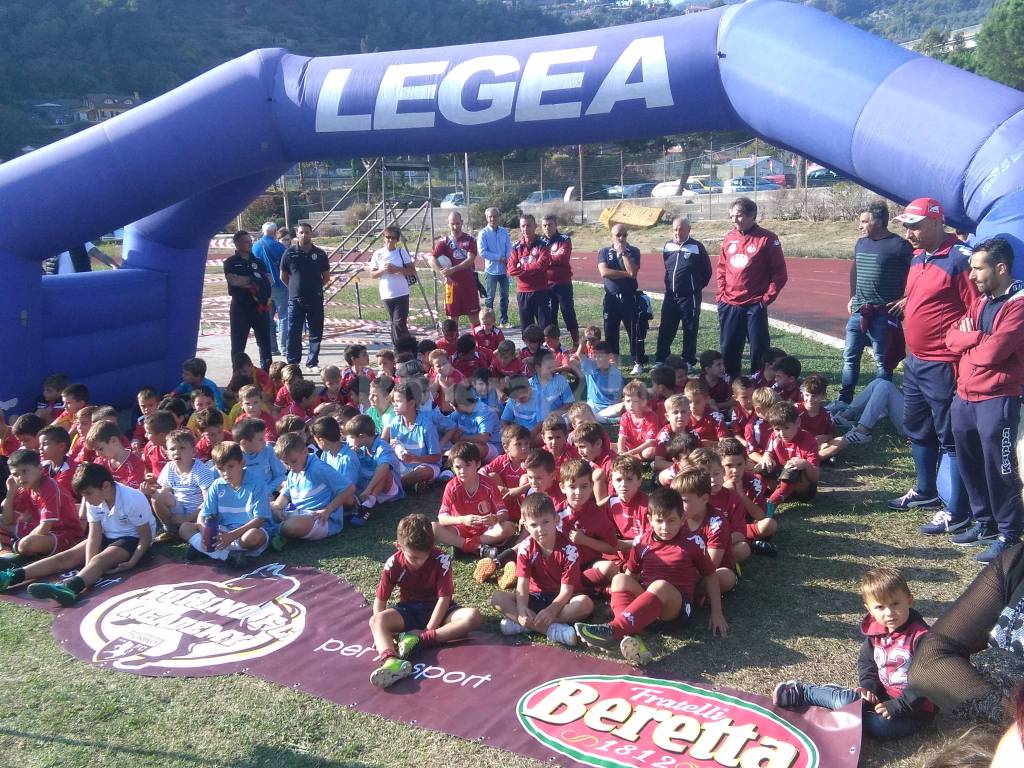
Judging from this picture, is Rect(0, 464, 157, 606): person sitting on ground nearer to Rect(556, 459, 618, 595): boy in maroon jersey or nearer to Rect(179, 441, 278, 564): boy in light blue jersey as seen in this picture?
Rect(179, 441, 278, 564): boy in light blue jersey

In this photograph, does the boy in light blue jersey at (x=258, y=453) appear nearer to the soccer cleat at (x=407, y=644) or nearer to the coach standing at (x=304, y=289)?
the soccer cleat at (x=407, y=644)

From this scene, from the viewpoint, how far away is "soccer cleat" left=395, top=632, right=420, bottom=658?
4566mm

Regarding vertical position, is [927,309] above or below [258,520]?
above

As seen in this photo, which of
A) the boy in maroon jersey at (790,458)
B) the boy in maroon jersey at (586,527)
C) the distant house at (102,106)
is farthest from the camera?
the distant house at (102,106)

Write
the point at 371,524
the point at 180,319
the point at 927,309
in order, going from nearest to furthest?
1. the point at 927,309
2. the point at 371,524
3. the point at 180,319

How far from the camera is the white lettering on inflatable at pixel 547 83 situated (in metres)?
7.10

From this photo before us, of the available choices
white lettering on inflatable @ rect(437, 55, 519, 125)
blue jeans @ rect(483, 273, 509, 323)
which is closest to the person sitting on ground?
white lettering on inflatable @ rect(437, 55, 519, 125)

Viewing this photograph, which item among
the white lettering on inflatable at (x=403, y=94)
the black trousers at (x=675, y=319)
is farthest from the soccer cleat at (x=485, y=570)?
the black trousers at (x=675, y=319)

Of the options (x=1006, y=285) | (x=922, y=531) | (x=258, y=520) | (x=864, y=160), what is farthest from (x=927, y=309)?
(x=258, y=520)

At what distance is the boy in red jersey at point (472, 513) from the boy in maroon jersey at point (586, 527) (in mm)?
739

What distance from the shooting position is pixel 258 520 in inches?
237

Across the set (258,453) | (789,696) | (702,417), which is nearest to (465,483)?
(258,453)

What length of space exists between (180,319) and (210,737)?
6.70m

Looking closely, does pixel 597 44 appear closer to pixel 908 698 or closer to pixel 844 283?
pixel 908 698
